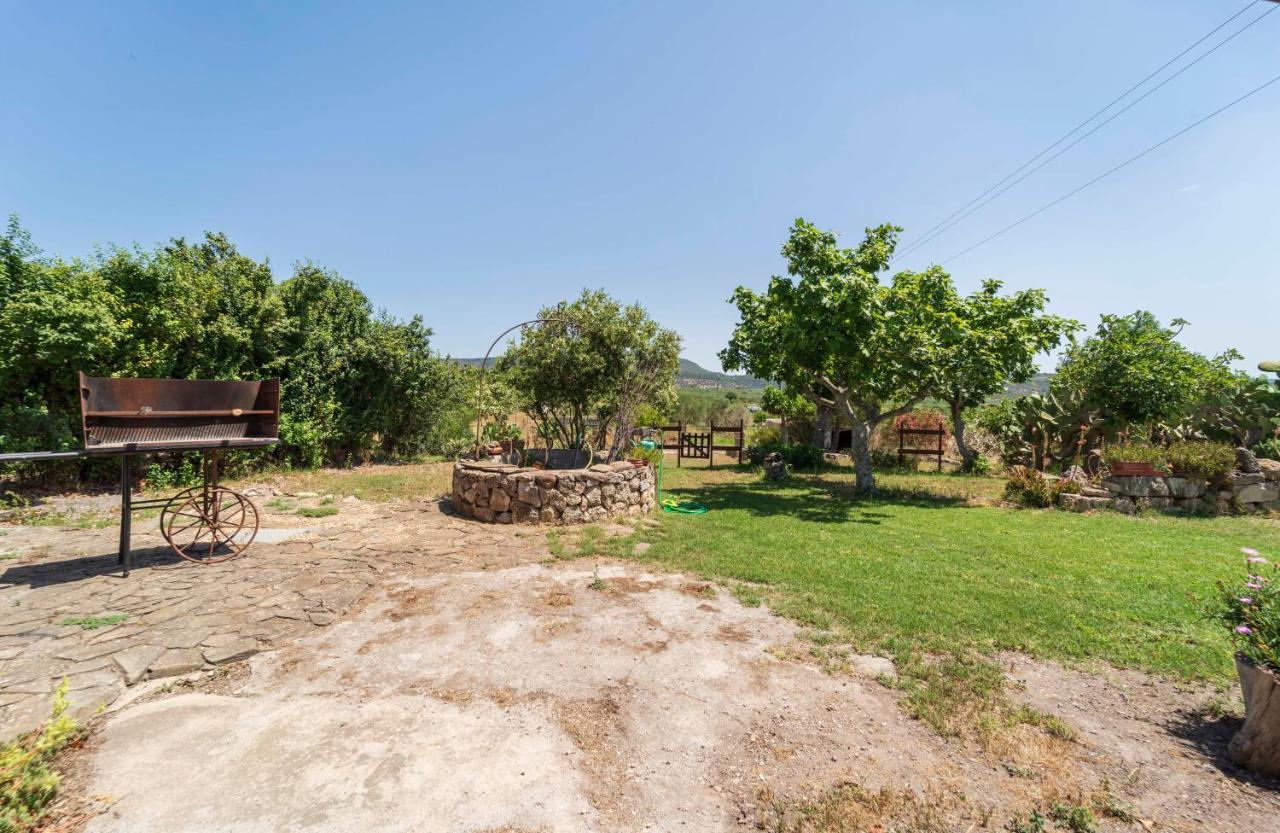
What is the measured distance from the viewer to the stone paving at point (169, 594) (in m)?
3.70

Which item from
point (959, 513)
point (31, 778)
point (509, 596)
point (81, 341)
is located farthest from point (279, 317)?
point (959, 513)

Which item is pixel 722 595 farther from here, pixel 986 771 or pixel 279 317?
pixel 279 317

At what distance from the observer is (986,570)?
6.50 metres

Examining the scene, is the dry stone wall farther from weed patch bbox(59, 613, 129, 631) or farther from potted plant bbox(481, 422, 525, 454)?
weed patch bbox(59, 613, 129, 631)

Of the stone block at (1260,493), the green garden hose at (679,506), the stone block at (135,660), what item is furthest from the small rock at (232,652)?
the stone block at (1260,493)

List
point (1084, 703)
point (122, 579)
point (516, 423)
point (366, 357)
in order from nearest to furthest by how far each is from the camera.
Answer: point (1084, 703), point (122, 579), point (366, 357), point (516, 423)

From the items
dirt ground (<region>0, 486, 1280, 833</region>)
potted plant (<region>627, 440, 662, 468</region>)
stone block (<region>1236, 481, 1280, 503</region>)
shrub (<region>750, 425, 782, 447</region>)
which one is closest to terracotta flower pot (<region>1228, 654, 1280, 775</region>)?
dirt ground (<region>0, 486, 1280, 833</region>)

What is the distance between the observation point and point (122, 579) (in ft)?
17.8

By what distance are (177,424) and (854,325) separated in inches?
434

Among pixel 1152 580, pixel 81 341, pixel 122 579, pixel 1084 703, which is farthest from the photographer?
pixel 81 341

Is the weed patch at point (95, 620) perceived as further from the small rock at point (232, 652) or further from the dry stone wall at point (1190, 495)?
the dry stone wall at point (1190, 495)

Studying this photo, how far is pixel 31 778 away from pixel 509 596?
132 inches

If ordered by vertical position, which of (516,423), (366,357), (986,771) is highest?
(366,357)

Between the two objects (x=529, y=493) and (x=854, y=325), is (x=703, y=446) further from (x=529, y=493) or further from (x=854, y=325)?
(x=529, y=493)
